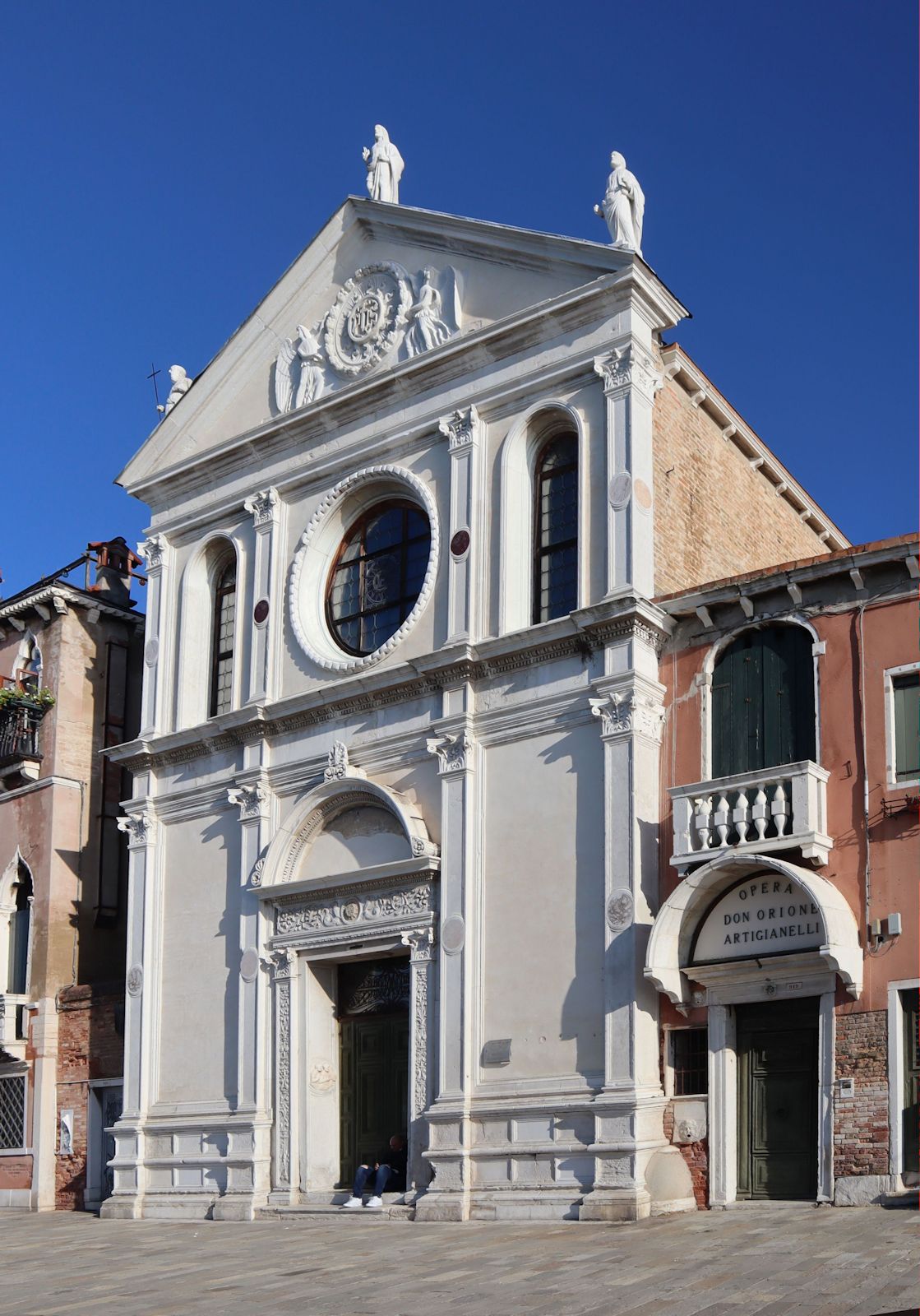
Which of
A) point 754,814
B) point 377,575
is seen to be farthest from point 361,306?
point 754,814

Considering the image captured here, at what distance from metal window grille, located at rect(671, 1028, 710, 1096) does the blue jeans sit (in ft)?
13.8

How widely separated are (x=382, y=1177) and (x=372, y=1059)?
1.97 m

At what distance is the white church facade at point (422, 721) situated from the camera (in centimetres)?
2022

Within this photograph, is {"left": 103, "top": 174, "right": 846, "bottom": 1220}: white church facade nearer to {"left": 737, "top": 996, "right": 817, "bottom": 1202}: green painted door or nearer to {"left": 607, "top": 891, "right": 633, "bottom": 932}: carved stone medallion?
{"left": 607, "top": 891, "right": 633, "bottom": 932}: carved stone medallion

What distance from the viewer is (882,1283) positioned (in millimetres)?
12680

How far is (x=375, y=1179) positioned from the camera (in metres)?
21.4

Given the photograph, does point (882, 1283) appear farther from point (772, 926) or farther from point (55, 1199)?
point (55, 1199)

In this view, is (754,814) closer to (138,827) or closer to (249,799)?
(249,799)

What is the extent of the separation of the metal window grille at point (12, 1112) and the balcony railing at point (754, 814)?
1357 centimetres

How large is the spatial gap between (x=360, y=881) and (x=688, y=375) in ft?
26.6

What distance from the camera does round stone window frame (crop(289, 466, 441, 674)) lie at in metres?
23.9

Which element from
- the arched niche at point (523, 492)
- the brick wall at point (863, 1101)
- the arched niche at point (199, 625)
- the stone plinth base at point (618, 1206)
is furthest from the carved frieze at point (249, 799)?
the brick wall at point (863, 1101)

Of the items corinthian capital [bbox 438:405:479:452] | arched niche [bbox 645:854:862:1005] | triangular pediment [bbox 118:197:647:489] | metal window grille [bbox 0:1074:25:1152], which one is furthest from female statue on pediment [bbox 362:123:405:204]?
metal window grille [bbox 0:1074:25:1152]

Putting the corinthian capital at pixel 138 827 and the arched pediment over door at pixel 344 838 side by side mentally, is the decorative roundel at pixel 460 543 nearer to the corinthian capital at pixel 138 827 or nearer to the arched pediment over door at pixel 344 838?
the arched pediment over door at pixel 344 838
